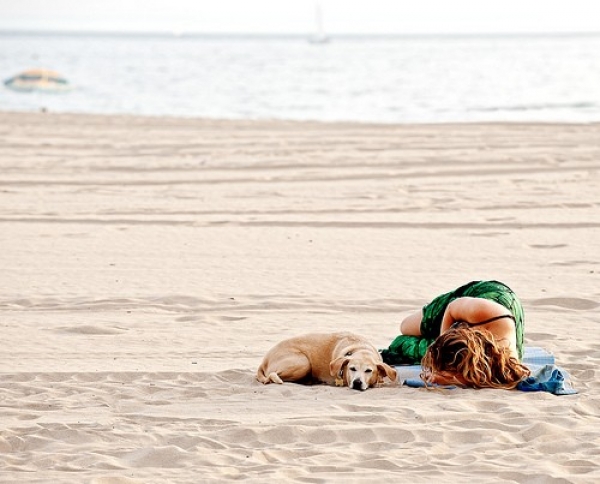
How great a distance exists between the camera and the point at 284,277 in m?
10.5

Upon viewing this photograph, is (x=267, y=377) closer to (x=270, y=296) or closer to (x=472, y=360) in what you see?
(x=472, y=360)

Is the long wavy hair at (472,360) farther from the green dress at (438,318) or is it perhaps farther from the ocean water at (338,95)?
the ocean water at (338,95)

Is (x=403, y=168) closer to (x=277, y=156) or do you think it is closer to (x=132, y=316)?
(x=277, y=156)

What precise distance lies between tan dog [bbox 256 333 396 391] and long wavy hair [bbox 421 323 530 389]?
31cm

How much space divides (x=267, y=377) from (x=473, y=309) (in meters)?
1.32

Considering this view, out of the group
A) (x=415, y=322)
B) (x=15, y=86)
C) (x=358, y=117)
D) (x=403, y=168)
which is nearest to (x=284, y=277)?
(x=415, y=322)

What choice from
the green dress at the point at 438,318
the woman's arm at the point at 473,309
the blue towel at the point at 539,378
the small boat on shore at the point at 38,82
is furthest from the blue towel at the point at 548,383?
the small boat on shore at the point at 38,82

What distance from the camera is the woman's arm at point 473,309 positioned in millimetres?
6695

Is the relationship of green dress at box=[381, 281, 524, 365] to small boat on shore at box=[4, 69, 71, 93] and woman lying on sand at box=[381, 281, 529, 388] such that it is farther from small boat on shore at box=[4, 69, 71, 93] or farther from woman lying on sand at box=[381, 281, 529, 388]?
small boat on shore at box=[4, 69, 71, 93]

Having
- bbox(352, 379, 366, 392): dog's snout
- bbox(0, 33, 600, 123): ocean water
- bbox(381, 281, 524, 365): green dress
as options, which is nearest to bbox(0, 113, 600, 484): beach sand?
bbox(352, 379, 366, 392): dog's snout

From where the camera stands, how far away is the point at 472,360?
6578 mm

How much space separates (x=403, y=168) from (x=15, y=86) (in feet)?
95.8

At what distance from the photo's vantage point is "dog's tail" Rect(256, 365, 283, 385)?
696 centimetres

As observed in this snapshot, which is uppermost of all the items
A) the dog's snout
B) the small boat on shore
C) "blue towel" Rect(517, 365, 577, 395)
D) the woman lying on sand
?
the small boat on shore
